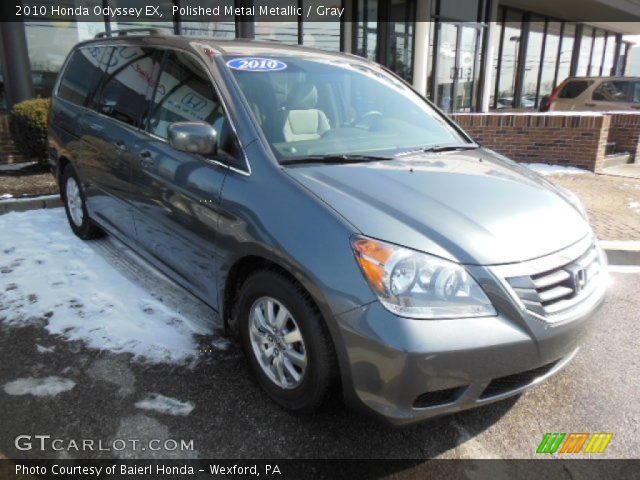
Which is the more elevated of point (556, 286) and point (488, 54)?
point (488, 54)

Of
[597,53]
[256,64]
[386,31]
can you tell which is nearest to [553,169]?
[386,31]

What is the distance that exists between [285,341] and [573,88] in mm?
14499

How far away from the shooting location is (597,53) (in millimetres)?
25828

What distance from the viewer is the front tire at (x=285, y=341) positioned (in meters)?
2.23

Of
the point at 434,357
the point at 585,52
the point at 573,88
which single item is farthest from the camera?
the point at 585,52

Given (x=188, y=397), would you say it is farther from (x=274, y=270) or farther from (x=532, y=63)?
(x=532, y=63)

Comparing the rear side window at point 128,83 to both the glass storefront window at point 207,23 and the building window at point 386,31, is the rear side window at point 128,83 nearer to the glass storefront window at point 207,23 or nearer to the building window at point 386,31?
the glass storefront window at point 207,23

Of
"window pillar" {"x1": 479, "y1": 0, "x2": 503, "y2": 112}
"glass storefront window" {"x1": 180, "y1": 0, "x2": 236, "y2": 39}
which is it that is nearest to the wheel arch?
"glass storefront window" {"x1": 180, "y1": 0, "x2": 236, "y2": 39}

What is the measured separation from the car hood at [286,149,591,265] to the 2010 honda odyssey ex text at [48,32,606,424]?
0.01 metres

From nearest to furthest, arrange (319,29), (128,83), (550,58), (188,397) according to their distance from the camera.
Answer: (188,397) < (128,83) < (319,29) < (550,58)

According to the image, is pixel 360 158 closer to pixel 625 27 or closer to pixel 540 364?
pixel 540 364

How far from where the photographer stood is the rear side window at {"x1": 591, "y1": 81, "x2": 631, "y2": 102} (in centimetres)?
1389

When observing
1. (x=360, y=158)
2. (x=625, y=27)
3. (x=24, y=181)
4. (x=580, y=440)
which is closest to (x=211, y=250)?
(x=360, y=158)

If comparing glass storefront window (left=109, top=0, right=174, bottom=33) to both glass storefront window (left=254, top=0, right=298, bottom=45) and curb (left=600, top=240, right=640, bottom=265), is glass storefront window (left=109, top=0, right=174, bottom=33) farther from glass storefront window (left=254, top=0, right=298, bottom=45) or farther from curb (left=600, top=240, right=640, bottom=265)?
curb (left=600, top=240, right=640, bottom=265)
